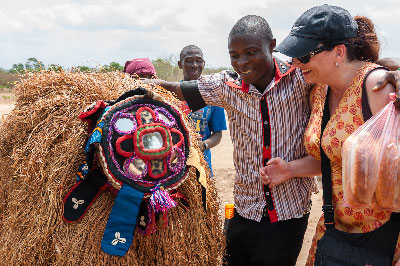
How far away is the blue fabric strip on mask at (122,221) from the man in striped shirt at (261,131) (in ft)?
2.96

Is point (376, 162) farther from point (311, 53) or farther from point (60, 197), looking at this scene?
point (60, 197)

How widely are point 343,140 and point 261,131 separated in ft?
1.84

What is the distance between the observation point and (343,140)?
6.12ft

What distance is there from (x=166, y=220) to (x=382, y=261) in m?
0.97

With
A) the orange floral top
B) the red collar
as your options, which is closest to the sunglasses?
the orange floral top

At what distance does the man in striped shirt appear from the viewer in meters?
2.28

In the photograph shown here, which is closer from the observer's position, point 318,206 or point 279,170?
point 279,170

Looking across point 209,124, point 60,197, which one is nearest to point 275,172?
point 60,197

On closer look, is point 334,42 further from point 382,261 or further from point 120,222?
point 120,222

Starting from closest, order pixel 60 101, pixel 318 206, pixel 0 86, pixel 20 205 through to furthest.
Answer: pixel 20 205 < pixel 60 101 < pixel 318 206 < pixel 0 86

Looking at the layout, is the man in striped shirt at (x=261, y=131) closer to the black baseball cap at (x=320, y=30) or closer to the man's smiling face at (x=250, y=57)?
the man's smiling face at (x=250, y=57)

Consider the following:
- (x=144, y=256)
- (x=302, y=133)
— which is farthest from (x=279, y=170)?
(x=144, y=256)

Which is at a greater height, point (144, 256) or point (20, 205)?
point (20, 205)

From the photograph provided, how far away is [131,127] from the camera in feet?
5.83
